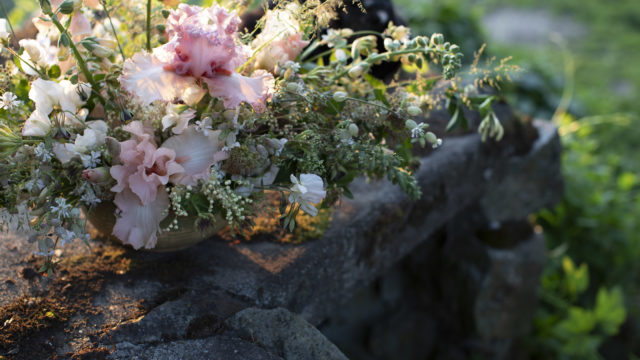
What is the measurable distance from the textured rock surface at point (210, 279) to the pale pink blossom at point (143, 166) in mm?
303

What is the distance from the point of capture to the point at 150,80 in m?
0.86

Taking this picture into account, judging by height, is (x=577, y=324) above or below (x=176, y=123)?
below

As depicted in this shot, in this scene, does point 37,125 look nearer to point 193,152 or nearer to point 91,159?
point 91,159

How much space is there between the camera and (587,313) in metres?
2.54

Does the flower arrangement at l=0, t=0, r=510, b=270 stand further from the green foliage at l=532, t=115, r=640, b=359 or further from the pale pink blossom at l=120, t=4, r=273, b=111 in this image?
the green foliage at l=532, t=115, r=640, b=359

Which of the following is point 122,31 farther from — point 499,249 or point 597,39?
point 597,39

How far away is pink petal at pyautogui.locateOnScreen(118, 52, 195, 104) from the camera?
33.6 inches

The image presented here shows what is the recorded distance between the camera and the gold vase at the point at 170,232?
3.54 ft

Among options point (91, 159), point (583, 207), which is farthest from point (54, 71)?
point (583, 207)

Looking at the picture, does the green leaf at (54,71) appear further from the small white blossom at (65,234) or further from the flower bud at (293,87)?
the flower bud at (293,87)

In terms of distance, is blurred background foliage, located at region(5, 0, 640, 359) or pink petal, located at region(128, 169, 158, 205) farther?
blurred background foliage, located at region(5, 0, 640, 359)

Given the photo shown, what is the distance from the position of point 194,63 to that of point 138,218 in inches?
12.0

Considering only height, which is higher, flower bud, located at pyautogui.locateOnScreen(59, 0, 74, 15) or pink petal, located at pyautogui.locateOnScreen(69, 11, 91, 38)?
flower bud, located at pyautogui.locateOnScreen(59, 0, 74, 15)

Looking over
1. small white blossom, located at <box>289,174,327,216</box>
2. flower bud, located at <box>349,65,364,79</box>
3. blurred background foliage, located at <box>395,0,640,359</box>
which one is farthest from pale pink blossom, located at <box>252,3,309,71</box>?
blurred background foliage, located at <box>395,0,640,359</box>
